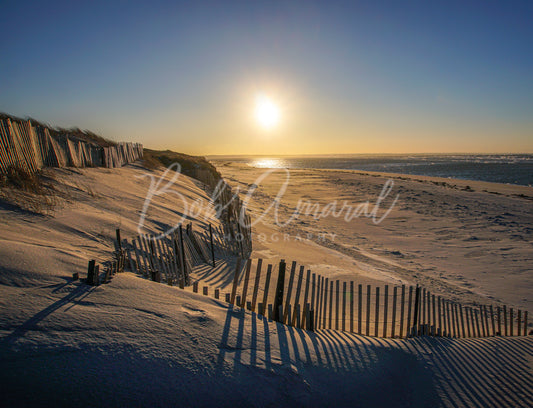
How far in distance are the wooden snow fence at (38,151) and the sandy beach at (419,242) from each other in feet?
21.4

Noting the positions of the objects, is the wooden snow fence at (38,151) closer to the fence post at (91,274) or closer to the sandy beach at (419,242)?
the fence post at (91,274)

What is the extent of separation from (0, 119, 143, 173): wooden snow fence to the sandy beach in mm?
6526

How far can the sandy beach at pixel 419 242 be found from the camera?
7630 mm

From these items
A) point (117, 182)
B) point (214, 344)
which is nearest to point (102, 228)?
point (214, 344)

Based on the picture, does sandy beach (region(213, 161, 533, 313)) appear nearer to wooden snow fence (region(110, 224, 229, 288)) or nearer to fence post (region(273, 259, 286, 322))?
wooden snow fence (region(110, 224, 229, 288))

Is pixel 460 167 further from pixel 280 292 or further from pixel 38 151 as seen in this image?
pixel 38 151

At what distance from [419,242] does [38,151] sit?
13.4m

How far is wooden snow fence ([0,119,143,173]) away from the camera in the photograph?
6.29 metres

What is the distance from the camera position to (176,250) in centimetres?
562

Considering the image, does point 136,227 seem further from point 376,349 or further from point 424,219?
point 424,219

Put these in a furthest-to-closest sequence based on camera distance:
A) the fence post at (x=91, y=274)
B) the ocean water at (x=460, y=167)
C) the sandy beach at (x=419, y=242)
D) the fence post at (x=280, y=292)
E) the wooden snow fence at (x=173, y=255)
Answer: the ocean water at (x=460, y=167), the sandy beach at (x=419, y=242), the wooden snow fence at (x=173, y=255), the fence post at (x=280, y=292), the fence post at (x=91, y=274)

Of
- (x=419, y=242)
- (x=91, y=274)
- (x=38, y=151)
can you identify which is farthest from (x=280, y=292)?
(x=419, y=242)

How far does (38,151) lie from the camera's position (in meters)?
7.69

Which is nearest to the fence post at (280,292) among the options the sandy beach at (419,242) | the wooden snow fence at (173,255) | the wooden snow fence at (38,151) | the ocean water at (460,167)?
the wooden snow fence at (173,255)
